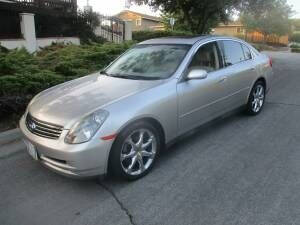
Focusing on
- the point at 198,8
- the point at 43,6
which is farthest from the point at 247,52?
the point at 43,6

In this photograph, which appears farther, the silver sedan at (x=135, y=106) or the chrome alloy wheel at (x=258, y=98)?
the chrome alloy wheel at (x=258, y=98)

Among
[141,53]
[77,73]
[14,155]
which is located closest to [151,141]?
[141,53]

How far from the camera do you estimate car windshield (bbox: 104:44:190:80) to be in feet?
13.9

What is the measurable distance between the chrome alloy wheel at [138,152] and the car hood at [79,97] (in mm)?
462

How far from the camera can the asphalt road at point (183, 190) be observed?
298 centimetres

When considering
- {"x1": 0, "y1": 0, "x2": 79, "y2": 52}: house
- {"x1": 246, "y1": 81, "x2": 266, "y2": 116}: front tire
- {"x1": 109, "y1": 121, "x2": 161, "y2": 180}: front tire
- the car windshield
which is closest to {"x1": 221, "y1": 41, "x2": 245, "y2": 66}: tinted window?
{"x1": 246, "y1": 81, "x2": 266, "y2": 116}: front tire

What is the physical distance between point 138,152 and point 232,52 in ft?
8.48

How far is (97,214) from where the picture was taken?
3041mm

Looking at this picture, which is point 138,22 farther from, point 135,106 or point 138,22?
point 135,106

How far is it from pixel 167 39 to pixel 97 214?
2.88 meters

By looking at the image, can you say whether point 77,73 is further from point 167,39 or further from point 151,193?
point 151,193

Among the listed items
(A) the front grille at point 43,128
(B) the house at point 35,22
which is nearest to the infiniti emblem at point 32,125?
(A) the front grille at point 43,128

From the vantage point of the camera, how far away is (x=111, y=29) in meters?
17.6

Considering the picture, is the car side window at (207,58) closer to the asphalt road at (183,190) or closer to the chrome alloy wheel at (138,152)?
the asphalt road at (183,190)
